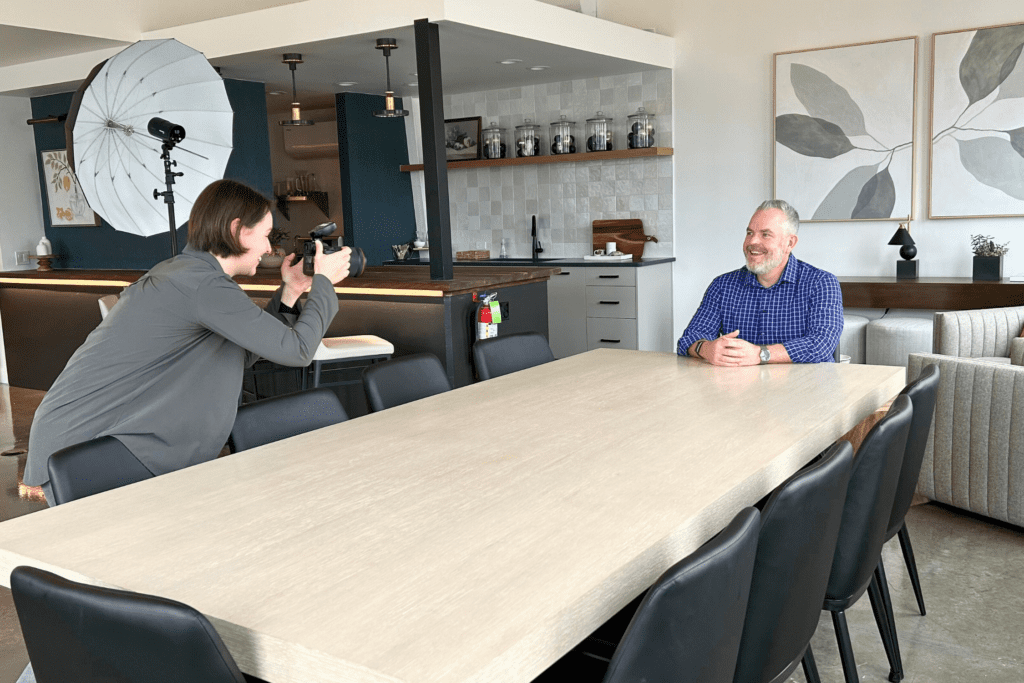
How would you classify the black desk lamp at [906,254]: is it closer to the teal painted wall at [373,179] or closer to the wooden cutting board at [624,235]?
the wooden cutting board at [624,235]

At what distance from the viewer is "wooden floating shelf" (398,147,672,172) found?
6.92 meters

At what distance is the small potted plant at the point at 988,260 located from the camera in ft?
18.8

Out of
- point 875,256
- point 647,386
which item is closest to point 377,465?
point 647,386

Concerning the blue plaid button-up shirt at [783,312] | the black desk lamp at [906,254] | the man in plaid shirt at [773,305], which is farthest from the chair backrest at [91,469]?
the black desk lamp at [906,254]

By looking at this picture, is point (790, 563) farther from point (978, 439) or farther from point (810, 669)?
point (978, 439)

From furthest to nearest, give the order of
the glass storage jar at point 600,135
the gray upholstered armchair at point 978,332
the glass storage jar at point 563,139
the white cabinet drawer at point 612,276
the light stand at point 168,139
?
the glass storage jar at point 563,139 < the glass storage jar at point 600,135 < the white cabinet drawer at point 612,276 < the gray upholstered armchair at point 978,332 < the light stand at point 168,139

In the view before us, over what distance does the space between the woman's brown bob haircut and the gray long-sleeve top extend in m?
0.04

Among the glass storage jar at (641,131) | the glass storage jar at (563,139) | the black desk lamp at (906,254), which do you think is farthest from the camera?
the glass storage jar at (563,139)

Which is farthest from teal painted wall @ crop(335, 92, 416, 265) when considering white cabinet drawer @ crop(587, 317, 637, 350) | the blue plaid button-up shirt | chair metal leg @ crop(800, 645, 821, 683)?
chair metal leg @ crop(800, 645, 821, 683)

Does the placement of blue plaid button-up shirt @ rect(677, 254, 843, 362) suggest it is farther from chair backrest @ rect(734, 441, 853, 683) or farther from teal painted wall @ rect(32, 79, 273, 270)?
teal painted wall @ rect(32, 79, 273, 270)

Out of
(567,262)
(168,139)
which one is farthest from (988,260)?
(168,139)

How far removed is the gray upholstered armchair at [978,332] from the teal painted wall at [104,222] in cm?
455

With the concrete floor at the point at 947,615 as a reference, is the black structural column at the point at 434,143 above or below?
above

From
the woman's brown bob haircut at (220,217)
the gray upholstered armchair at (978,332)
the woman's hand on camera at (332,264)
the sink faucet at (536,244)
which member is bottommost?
the gray upholstered armchair at (978,332)
